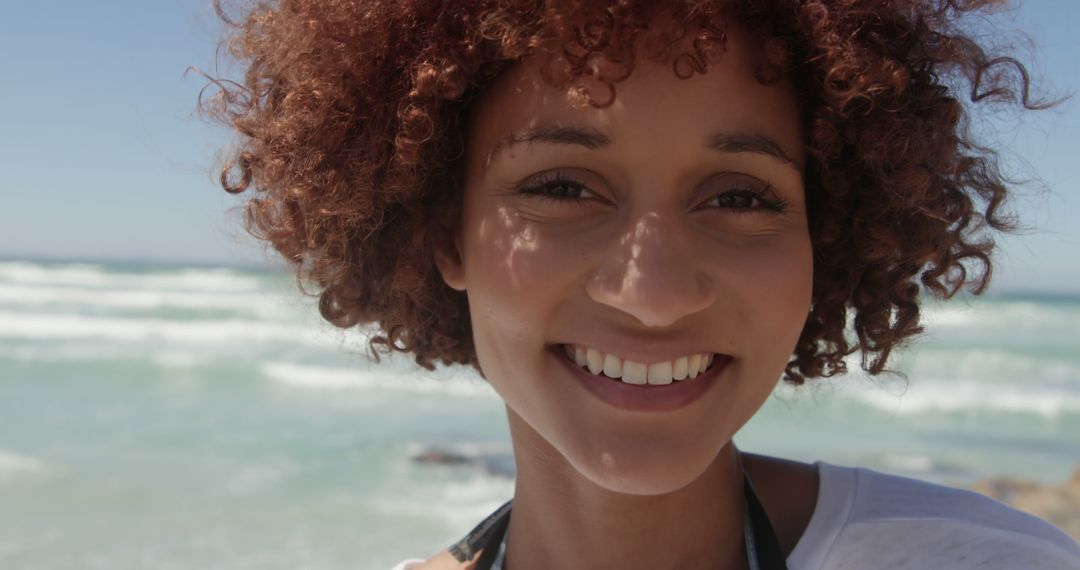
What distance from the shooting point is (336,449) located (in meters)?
10.1

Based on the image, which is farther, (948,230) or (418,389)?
(418,389)

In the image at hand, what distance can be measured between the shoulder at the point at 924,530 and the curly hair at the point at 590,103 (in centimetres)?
53

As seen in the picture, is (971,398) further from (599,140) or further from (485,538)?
(599,140)

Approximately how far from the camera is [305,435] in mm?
10969

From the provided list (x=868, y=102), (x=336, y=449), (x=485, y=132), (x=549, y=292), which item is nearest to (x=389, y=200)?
(x=485, y=132)

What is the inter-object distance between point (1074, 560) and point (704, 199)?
3.16 feet

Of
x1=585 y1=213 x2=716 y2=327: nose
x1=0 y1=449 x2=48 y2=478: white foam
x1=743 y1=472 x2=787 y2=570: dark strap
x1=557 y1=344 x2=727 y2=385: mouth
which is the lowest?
x1=0 y1=449 x2=48 y2=478: white foam

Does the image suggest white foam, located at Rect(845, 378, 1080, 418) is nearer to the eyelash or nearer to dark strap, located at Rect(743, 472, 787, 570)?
dark strap, located at Rect(743, 472, 787, 570)

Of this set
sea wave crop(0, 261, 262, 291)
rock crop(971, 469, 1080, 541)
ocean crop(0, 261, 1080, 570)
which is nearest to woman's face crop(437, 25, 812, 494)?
ocean crop(0, 261, 1080, 570)

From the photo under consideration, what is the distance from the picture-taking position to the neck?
2.02 metres

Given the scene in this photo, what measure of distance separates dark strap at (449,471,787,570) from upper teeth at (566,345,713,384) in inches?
16.6

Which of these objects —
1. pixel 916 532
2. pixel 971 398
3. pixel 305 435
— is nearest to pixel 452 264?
pixel 916 532

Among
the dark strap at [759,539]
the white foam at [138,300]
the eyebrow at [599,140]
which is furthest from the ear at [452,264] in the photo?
the white foam at [138,300]

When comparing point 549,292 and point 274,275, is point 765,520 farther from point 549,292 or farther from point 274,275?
point 274,275
